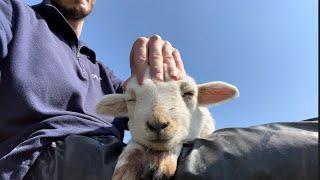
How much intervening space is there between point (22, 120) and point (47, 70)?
46 centimetres

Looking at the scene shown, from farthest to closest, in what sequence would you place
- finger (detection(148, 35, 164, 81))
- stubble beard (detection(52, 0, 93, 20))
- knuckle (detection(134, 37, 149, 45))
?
1. stubble beard (detection(52, 0, 93, 20))
2. knuckle (detection(134, 37, 149, 45))
3. finger (detection(148, 35, 164, 81))

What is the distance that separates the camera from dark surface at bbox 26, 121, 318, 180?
7.89ft

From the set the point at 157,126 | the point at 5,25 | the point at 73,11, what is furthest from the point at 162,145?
the point at 73,11

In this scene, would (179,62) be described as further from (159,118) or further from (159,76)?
(159,118)

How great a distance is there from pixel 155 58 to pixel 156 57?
0.02 meters

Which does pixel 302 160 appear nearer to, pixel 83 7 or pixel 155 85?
pixel 155 85

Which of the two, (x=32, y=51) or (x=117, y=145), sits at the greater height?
(x=32, y=51)

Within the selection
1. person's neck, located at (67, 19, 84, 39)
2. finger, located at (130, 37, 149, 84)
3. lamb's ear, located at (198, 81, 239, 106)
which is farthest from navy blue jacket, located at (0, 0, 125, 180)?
person's neck, located at (67, 19, 84, 39)

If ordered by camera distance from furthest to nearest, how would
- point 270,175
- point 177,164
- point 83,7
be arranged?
point 83,7 → point 177,164 → point 270,175

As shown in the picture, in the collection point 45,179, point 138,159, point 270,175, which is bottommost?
point 45,179

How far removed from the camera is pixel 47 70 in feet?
11.3

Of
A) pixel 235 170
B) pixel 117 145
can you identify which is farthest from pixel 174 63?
pixel 235 170

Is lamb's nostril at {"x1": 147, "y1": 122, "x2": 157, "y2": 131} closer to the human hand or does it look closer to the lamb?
the lamb

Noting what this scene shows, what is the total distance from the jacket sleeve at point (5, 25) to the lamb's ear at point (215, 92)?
145cm
